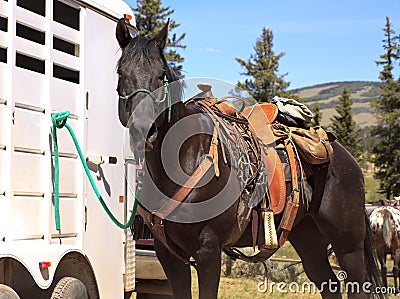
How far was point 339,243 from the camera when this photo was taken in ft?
19.1

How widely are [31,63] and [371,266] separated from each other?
353 cm

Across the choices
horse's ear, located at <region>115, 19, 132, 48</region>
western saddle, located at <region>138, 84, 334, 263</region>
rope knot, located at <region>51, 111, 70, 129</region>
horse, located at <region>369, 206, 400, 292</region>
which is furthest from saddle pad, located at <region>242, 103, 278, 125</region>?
horse, located at <region>369, 206, 400, 292</region>

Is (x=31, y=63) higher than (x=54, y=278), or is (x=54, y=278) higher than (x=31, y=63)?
(x=31, y=63)

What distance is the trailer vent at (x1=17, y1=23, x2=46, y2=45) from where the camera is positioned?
4.71 metres

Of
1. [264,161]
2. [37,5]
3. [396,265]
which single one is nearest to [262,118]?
[264,161]

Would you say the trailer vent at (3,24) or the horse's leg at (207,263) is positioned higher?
the trailer vent at (3,24)

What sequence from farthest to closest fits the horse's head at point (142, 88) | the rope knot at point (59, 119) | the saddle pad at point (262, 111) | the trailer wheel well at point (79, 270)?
1. the saddle pad at point (262, 111)
2. the trailer wheel well at point (79, 270)
3. the rope knot at point (59, 119)
4. the horse's head at point (142, 88)

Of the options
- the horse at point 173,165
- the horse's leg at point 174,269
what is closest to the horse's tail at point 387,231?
the horse at point 173,165

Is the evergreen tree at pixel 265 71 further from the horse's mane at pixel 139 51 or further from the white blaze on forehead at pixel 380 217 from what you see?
the horse's mane at pixel 139 51

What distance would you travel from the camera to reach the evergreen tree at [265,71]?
2783 centimetres

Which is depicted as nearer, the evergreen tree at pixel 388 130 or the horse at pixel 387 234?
the horse at pixel 387 234

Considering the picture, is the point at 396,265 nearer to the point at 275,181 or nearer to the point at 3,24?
the point at 275,181

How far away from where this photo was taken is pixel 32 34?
15.9 feet

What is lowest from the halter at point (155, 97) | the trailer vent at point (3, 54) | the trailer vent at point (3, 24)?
the halter at point (155, 97)
